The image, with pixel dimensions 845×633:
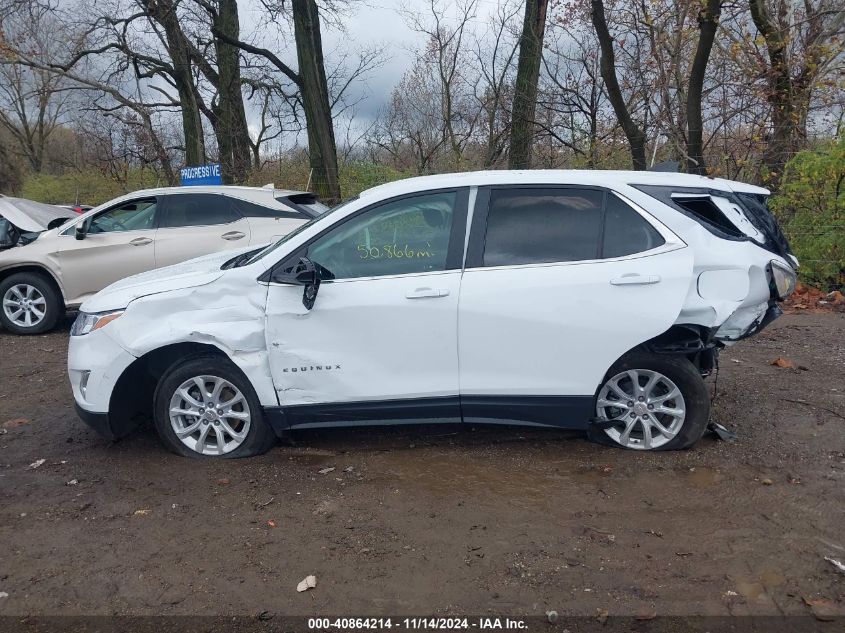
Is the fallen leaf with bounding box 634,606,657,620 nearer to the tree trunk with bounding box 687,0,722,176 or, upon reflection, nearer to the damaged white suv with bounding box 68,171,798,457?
the damaged white suv with bounding box 68,171,798,457

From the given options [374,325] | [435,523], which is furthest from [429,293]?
[435,523]

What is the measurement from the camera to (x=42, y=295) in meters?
8.93

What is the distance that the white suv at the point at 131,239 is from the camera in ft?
28.2

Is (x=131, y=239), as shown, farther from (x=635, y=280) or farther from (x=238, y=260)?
(x=635, y=280)

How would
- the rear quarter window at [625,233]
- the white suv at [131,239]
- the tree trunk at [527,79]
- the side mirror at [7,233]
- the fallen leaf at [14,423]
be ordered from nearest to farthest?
the rear quarter window at [625,233] < the fallen leaf at [14,423] < the white suv at [131,239] < the side mirror at [7,233] < the tree trunk at [527,79]

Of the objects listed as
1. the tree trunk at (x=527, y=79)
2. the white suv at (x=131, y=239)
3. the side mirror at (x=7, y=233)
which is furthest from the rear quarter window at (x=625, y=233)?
the tree trunk at (x=527, y=79)

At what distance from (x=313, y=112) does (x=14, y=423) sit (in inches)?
444

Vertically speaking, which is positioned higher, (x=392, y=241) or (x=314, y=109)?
(x=314, y=109)

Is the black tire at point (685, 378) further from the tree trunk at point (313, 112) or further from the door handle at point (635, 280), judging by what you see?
the tree trunk at point (313, 112)

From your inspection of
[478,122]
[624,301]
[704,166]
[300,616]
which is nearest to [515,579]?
[300,616]

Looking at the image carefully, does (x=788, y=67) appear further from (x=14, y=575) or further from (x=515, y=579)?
(x=14, y=575)

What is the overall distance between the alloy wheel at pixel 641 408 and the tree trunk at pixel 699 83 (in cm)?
809

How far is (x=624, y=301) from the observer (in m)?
4.11

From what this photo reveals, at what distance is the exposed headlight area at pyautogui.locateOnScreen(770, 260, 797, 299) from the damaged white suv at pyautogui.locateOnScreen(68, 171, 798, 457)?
13mm
